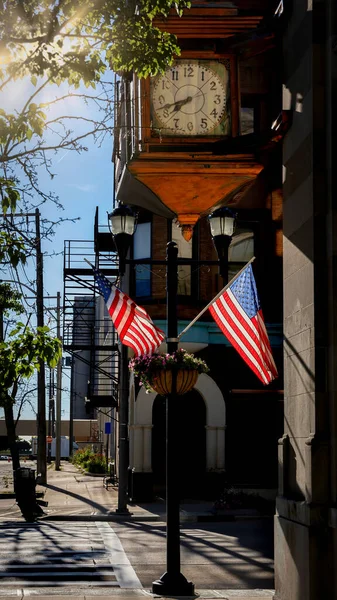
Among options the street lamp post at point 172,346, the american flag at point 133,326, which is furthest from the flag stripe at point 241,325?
the american flag at point 133,326

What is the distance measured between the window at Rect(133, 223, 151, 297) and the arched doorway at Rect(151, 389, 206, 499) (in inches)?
140

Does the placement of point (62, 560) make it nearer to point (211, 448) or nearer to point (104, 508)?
point (104, 508)

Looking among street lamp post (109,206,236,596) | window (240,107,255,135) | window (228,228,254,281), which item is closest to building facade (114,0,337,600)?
street lamp post (109,206,236,596)

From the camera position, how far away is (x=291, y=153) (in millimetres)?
11242

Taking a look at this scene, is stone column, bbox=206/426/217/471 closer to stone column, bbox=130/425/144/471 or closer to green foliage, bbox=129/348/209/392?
stone column, bbox=130/425/144/471

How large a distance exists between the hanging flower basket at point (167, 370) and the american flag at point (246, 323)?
0.79m

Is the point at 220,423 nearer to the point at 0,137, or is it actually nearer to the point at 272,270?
the point at 272,270

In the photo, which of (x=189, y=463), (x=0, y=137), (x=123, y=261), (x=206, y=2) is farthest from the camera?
(x=189, y=463)

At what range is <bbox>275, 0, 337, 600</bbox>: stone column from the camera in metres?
9.72

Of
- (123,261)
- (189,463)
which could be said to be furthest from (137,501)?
(123,261)

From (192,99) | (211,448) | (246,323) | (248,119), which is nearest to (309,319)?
(246,323)

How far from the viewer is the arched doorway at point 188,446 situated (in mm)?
29938

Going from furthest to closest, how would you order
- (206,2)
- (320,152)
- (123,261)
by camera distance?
1. (123,261)
2. (206,2)
3. (320,152)

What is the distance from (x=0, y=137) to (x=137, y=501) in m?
20.6
